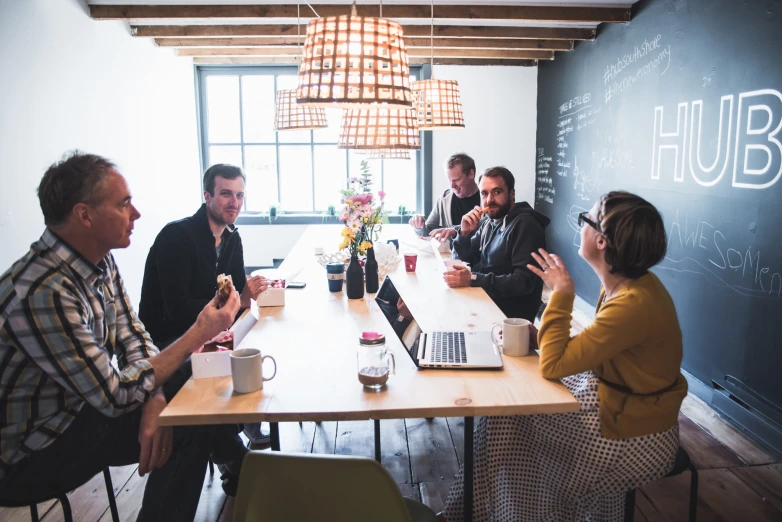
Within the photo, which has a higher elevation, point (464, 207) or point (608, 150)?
point (608, 150)

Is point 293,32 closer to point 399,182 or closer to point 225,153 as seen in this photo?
point 225,153

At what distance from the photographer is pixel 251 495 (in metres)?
1.07

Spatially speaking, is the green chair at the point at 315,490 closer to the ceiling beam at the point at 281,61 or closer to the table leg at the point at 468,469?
the table leg at the point at 468,469

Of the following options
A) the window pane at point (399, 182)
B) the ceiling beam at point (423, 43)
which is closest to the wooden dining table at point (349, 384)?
the ceiling beam at point (423, 43)

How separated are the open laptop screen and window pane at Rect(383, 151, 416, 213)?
4.58 m

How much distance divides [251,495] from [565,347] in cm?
91

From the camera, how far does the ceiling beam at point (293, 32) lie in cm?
484

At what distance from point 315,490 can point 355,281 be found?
1.51 m

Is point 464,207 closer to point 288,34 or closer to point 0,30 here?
point 288,34

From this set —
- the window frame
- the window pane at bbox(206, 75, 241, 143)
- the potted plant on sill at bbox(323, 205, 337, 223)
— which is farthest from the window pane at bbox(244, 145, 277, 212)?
the potted plant on sill at bbox(323, 205, 337, 223)

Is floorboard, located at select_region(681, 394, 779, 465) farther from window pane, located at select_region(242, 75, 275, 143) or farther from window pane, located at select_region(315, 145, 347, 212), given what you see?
window pane, located at select_region(242, 75, 275, 143)

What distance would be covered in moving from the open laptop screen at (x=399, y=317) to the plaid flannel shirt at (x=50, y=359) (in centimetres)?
75

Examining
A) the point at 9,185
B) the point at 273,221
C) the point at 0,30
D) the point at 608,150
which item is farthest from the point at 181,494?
the point at 273,221

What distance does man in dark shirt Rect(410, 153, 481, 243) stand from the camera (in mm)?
4082
